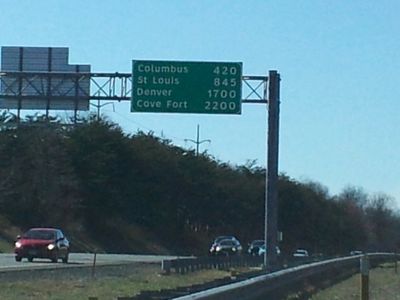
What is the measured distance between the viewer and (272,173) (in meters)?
46.4

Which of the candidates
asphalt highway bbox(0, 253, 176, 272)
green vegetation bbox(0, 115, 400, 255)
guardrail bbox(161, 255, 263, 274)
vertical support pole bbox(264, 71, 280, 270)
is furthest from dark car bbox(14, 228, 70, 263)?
green vegetation bbox(0, 115, 400, 255)

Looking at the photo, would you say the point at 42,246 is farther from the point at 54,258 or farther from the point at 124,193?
the point at 124,193

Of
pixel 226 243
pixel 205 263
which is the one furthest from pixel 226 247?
pixel 205 263

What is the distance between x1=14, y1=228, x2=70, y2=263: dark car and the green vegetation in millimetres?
24966

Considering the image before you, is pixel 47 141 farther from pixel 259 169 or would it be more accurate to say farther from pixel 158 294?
pixel 158 294

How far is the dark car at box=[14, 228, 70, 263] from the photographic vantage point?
165 ft

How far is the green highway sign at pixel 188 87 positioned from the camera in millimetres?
45031

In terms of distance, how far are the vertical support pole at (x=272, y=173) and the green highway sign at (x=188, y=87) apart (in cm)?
183

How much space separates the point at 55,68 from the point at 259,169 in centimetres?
6042

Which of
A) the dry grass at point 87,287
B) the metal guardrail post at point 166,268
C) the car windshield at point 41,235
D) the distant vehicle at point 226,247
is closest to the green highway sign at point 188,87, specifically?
the metal guardrail post at point 166,268

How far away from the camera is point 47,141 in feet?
286

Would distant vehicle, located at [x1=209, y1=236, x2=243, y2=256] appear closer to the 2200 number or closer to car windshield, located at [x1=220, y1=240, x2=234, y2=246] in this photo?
car windshield, located at [x1=220, y1=240, x2=234, y2=246]

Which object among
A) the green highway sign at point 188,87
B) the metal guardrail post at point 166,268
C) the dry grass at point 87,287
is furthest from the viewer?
the green highway sign at point 188,87

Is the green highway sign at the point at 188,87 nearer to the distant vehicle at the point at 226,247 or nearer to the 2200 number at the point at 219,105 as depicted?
the 2200 number at the point at 219,105
